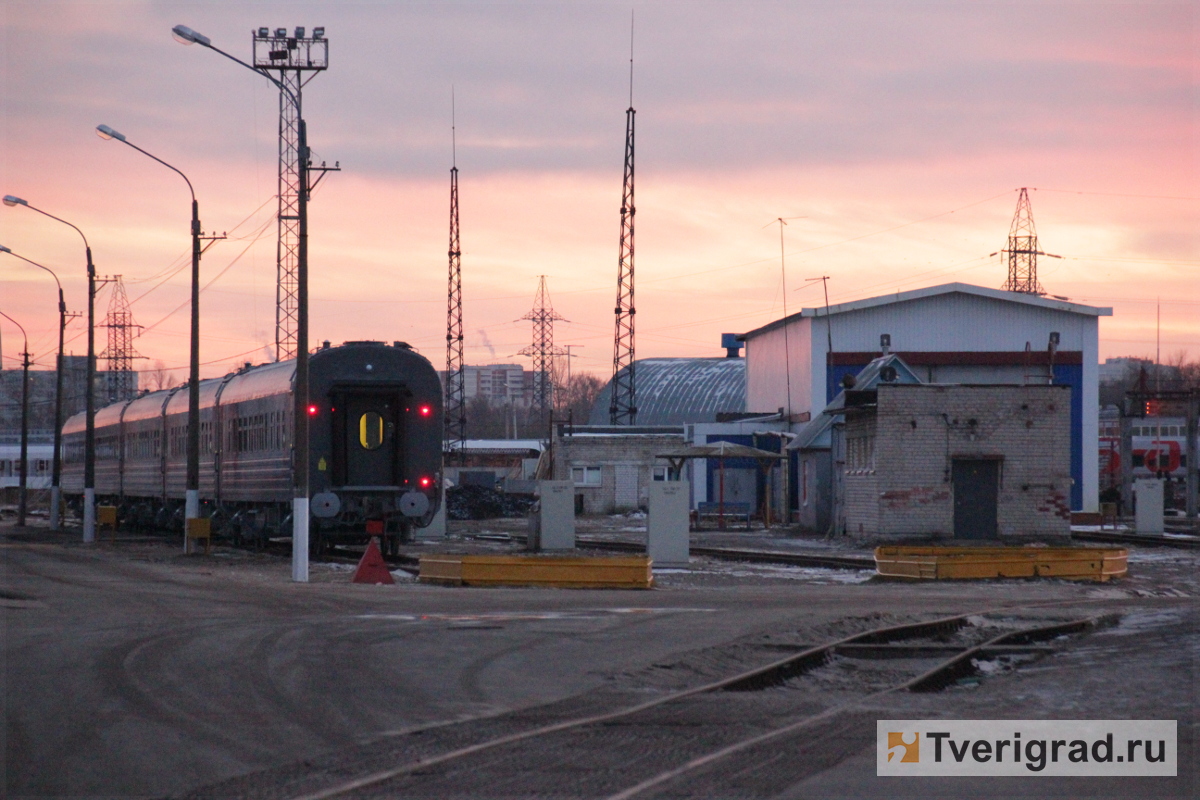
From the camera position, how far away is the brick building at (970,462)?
112ft

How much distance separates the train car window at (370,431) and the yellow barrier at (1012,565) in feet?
33.3

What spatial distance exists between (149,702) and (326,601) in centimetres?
844

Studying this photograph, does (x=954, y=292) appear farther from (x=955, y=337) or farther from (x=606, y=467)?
(x=606, y=467)

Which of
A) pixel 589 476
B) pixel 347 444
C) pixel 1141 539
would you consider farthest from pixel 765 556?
pixel 589 476

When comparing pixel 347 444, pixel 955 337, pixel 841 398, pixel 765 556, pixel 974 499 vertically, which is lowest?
pixel 765 556

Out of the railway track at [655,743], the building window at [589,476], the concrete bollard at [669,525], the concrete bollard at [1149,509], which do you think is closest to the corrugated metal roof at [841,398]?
the concrete bollard at [1149,509]

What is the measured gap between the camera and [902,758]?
8.06m

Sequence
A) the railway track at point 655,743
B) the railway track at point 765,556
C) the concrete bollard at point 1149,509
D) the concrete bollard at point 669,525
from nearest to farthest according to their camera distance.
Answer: the railway track at point 655,743
the railway track at point 765,556
the concrete bollard at point 669,525
the concrete bollard at point 1149,509

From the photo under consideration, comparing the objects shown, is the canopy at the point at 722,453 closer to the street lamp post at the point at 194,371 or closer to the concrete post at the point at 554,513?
the concrete post at the point at 554,513

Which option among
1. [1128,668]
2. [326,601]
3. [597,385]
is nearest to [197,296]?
[326,601]

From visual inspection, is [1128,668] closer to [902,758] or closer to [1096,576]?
[902,758]

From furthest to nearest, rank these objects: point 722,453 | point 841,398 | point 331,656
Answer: point 722,453 → point 841,398 → point 331,656

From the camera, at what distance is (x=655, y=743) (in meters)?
8.43

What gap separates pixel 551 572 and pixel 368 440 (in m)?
7.44
